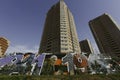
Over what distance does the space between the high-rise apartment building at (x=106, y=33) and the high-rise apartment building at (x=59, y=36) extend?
101 feet

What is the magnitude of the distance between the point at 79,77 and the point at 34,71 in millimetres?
12187

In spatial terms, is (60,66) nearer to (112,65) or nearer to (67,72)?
(67,72)

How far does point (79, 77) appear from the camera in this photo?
24172 millimetres

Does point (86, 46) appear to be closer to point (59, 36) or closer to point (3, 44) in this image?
point (59, 36)

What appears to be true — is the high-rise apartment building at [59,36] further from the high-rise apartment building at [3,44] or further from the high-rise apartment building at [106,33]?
the high-rise apartment building at [3,44]

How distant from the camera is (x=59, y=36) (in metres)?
85.2

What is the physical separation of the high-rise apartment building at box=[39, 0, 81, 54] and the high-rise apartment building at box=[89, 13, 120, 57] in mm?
30928

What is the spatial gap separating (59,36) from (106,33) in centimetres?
5052

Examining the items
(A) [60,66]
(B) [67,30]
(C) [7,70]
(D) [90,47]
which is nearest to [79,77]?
(A) [60,66]

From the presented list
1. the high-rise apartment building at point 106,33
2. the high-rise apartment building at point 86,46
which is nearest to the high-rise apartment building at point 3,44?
the high-rise apartment building at point 106,33

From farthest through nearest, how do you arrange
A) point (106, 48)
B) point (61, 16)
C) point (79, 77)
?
1. point (106, 48)
2. point (61, 16)
3. point (79, 77)

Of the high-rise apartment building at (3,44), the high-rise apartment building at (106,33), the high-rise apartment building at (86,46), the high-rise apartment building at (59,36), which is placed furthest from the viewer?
the high-rise apartment building at (86,46)

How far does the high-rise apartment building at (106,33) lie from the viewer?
338 ft

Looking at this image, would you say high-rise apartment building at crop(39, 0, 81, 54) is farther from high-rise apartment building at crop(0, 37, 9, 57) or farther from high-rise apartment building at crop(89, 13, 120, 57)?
high-rise apartment building at crop(0, 37, 9, 57)
